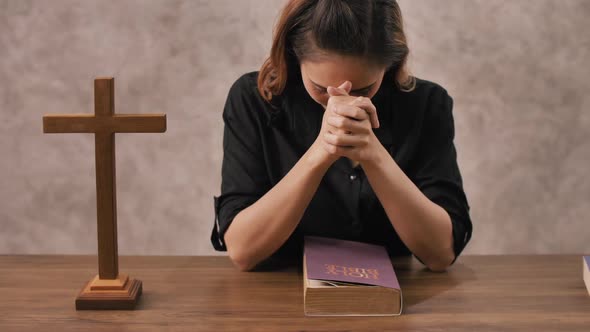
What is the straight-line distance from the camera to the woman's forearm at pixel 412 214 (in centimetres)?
155

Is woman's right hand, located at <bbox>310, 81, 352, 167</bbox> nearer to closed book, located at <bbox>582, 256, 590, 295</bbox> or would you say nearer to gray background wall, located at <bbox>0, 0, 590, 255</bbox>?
closed book, located at <bbox>582, 256, 590, 295</bbox>

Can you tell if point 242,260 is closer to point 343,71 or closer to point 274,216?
point 274,216

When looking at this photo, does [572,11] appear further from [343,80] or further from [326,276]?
[326,276]

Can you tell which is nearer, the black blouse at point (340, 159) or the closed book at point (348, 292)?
the closed book at point (348, 292)

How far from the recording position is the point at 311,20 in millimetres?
1568

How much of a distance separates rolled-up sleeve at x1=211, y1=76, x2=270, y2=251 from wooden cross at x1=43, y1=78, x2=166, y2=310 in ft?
1.09

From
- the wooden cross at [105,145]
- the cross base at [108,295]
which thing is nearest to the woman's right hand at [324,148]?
the wooden cross at [105,145]

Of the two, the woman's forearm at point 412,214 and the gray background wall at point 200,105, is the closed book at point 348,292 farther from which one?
the gray background wall at point 200,105

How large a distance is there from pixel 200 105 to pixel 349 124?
1.65m

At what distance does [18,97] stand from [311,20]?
179cm

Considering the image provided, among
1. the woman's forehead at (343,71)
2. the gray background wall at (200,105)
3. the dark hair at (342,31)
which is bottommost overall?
the gray background wall at (200,105)

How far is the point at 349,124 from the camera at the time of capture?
4.75ft

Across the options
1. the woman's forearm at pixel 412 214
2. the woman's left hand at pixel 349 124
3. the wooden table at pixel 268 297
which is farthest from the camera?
the woman's forearm at pixel 412 214

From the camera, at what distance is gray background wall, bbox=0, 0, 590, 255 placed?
2.98 metres
